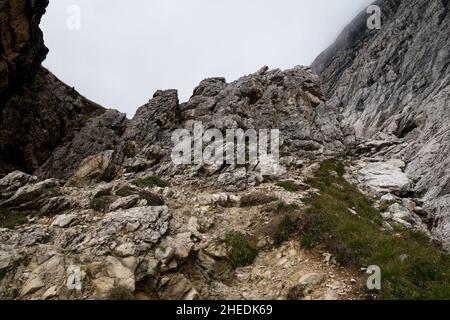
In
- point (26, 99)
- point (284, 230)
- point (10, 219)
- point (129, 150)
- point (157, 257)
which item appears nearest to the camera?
point (157, 257)

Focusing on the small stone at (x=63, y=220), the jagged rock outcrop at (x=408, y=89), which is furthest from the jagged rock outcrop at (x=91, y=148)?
the jagged rock outcrop at (x=408, y=89)

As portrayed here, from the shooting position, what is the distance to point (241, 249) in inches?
594

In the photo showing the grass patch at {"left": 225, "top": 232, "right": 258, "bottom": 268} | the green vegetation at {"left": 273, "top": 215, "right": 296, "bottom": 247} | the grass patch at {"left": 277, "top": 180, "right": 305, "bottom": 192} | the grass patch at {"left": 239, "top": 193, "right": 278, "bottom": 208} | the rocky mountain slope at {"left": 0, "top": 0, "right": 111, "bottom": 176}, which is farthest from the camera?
the rocky mountain slope at {"left": 0, "top": 0, "right": 111, "bottom": 176}

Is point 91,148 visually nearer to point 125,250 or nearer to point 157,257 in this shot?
point 125,250

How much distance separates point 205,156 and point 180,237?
13.3 meters

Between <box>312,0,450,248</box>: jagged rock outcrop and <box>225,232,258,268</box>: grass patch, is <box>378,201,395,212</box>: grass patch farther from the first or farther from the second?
<box>225,232,258,268</box>: grass patch

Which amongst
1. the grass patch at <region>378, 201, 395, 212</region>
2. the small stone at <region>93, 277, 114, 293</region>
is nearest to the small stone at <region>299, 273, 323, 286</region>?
the small stone at <region>93, 277, 114, 293</region>

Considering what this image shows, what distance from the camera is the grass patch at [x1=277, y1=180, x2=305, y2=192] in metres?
21.8

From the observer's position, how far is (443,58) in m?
42.1

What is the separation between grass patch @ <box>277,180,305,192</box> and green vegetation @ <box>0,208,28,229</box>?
14.2 meters

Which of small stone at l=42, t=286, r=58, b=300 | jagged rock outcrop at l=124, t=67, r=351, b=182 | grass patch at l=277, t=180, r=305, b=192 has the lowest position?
small stone at l=42, t=286, r=58, b=300

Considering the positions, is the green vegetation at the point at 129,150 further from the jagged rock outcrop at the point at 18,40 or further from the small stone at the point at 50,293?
the small stone at the point at 50,293

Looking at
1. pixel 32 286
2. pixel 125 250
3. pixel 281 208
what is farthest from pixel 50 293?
pixel 281 208

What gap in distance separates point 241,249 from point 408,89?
132 ft
